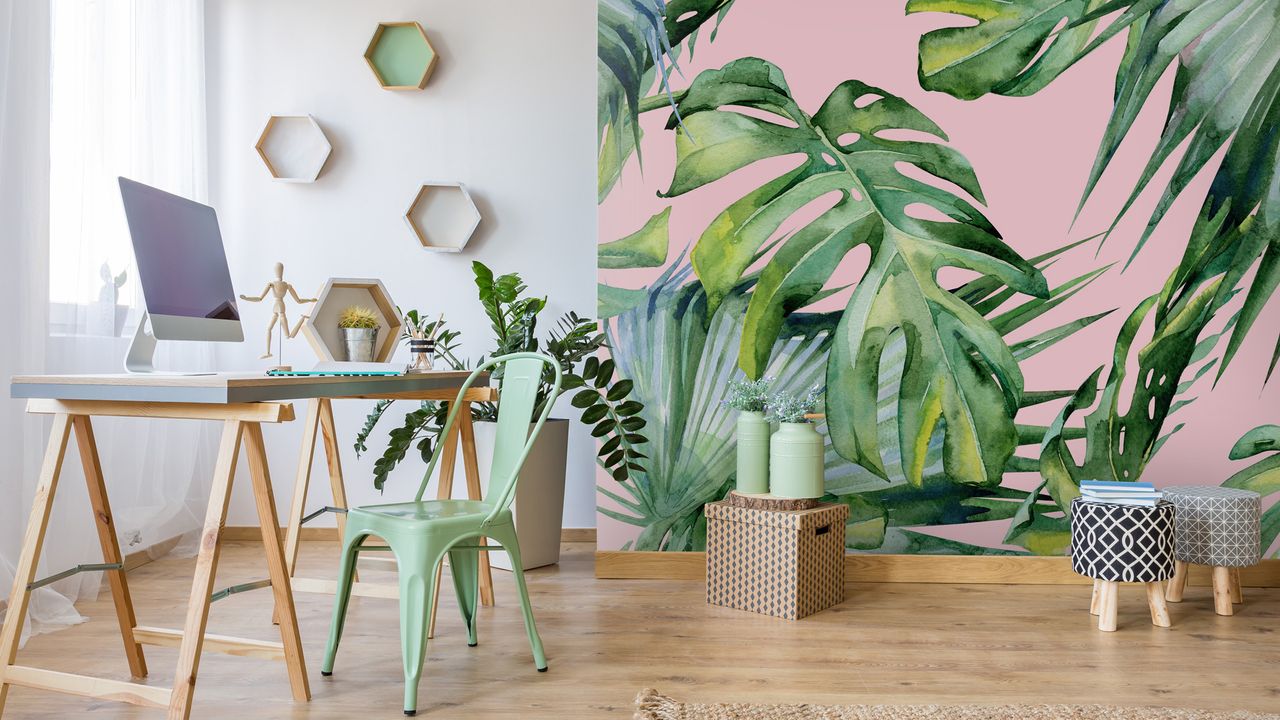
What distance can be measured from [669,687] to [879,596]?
43.7 inches

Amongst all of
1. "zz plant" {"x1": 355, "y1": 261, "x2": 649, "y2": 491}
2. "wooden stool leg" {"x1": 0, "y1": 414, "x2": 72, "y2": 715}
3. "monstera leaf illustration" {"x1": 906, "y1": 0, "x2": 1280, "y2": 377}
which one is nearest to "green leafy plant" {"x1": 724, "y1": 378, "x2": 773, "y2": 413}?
"zz plant" {"x1": 355, "y1": 261, "x2": 649, "y2": 491}

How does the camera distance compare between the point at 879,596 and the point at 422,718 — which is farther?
the point at 879,596

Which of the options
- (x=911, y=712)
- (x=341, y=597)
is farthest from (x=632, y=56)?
(x=911, y=712)

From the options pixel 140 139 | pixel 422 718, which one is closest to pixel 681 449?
pixel 422 718

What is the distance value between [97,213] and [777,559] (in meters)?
2.39

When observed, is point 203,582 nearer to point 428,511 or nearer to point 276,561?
point 276,561

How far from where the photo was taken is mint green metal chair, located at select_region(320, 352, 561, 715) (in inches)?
73.0

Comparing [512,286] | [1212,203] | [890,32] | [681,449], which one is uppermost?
[890,32]

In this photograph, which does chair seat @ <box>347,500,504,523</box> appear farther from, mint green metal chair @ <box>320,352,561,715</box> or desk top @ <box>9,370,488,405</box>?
desk top @ <box>9,370,488,405</box>

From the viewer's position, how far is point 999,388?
10.00 feet

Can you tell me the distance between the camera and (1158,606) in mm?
2537

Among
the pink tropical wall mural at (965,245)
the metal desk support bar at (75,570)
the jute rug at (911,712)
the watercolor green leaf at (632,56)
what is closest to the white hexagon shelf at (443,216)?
the watercolor green leaf at (632,56)

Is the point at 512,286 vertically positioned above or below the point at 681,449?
above

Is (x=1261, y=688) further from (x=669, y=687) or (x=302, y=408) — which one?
(x=302, y=408)
